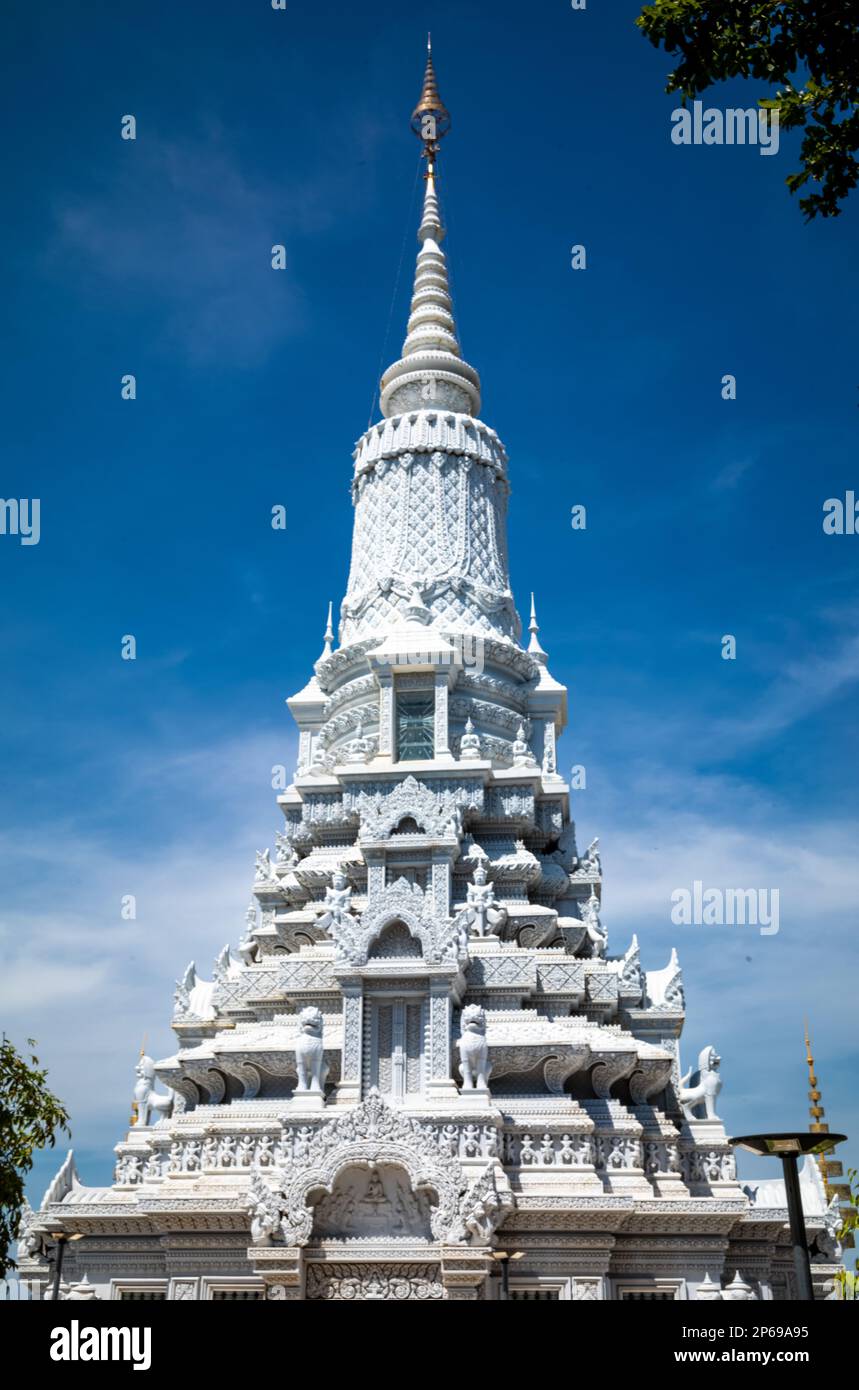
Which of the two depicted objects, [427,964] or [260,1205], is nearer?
[260,1205]

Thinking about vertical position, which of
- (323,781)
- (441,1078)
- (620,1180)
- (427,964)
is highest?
(323,781)

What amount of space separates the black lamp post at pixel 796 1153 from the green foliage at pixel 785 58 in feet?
35.8

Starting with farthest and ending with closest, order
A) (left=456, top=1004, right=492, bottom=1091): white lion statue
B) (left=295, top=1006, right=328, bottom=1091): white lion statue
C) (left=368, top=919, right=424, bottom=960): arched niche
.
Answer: (left=368, top=919, right=424, bottom=960): arched niche → (left=295, top=1006, right=328, bottom=1091): white lion statue → (left=456, top=1004, right=492, bottom=1091): white lion statue

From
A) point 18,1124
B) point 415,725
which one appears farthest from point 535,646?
point 18,1124

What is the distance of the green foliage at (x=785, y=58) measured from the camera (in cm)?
1333

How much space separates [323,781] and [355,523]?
10651mm

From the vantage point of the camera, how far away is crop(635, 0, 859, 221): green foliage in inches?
525

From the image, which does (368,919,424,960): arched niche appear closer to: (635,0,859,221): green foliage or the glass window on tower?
the glass window on tower

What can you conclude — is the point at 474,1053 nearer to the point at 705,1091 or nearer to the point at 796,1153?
the point at 705,1091

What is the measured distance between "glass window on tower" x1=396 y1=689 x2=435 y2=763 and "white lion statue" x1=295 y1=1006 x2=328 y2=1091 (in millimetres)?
9583

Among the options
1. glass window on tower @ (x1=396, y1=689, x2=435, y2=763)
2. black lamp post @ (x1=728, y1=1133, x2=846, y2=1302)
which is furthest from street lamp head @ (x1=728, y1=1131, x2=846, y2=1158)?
glass window on tower @ (x1=396, y1=689, x2=435, y2=763)
